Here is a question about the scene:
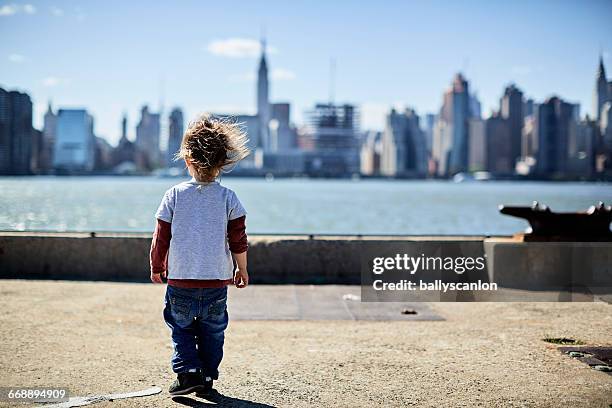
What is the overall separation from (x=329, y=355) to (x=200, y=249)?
161 cm

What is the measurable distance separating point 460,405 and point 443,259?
553 centimetres

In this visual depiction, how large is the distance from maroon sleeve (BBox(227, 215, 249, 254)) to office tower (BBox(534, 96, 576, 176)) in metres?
93.6

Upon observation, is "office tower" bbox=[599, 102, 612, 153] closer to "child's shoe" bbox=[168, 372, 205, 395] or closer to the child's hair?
the child's hair

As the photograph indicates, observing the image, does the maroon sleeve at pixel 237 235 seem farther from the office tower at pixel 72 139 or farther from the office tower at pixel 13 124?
the office tower at pixel 72 139

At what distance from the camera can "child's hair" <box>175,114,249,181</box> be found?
4062 millimetres

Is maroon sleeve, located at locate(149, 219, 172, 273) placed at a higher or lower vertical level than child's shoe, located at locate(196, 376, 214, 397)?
higher

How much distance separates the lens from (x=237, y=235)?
408 centimetres

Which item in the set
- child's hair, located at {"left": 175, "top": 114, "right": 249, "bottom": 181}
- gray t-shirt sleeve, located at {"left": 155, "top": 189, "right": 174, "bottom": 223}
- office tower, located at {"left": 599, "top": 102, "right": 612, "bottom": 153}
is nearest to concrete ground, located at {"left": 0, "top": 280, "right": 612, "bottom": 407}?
gray t-shirt sleeve, located at {"left": 155, "top": 189, "right": 174, "bottom": 223}

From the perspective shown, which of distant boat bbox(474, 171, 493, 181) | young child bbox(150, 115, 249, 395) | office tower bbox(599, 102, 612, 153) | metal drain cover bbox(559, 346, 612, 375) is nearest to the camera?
young child bbox(150, 115, 249, 395)

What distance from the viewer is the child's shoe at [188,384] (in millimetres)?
3994

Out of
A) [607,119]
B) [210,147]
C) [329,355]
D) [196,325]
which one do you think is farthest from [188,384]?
[607,119]

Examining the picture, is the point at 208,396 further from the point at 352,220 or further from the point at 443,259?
the point at 352,220

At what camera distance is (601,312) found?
7.03 metres

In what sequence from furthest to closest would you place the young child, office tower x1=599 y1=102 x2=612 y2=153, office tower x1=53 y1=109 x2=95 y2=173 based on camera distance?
office tower x1=53 y1=109 x2=95 y2=173
office tower x1=599 y1=102 x2=612 y2=153
the young child
